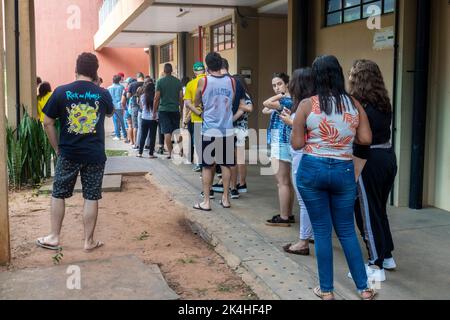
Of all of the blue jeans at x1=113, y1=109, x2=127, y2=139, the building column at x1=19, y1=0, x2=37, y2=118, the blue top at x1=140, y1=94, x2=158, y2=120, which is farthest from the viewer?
the blue jeans at x1=113, y1=109, x2=127, y2=139

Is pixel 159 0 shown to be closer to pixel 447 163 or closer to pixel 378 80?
pixel 447 163

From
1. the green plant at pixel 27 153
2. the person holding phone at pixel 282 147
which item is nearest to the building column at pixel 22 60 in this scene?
the green plant at pixel 27 153

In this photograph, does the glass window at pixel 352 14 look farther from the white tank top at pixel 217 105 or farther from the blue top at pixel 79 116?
the blue top at pixel 79 116

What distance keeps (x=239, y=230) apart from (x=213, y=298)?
148 cm

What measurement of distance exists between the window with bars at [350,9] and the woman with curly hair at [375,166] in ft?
9.02

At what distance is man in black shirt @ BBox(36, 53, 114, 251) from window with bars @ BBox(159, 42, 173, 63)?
44.6 ft

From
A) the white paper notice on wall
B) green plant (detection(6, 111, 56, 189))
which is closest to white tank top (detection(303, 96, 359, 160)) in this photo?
the white paper notice on wall

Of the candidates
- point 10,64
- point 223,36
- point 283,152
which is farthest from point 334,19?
point 223,36

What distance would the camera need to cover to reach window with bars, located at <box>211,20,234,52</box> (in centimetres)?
1193

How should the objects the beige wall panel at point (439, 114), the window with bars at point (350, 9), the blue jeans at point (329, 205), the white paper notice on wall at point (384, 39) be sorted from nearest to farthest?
the blue jeans at point (329, 205) < the beige wall panel at point (439, 114) < the white paper notice on wall at point (384, 39) < the window with bars at point (350, 9)

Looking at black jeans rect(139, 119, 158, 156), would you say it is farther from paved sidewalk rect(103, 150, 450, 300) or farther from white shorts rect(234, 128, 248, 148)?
white shorts rect(234, 128, 248, 148)

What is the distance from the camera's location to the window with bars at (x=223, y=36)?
470 inches

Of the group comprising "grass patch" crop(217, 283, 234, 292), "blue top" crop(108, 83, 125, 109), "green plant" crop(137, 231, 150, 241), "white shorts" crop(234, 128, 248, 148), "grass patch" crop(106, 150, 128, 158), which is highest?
"blue top" crop(108, 83, 125, 109)

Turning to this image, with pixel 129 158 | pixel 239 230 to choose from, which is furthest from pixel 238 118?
pixel 129 158
